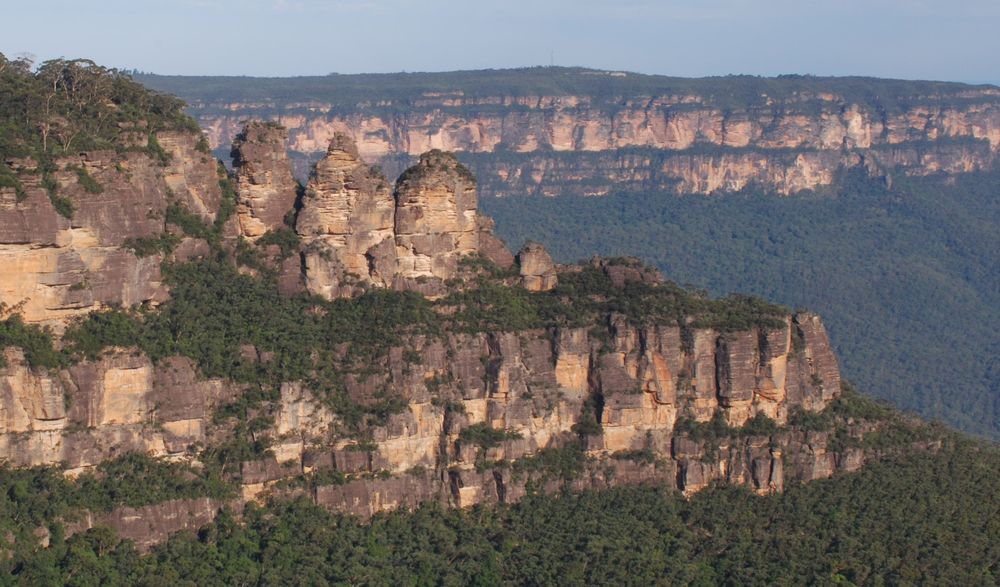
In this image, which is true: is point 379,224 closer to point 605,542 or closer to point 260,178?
point 260,178

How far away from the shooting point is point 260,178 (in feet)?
165

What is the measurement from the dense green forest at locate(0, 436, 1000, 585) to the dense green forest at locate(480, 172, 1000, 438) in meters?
42.7

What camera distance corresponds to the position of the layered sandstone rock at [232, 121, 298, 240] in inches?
1966

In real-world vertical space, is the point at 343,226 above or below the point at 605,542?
above

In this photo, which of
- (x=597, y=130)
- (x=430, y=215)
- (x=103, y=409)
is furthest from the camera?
(x=597, y=130)

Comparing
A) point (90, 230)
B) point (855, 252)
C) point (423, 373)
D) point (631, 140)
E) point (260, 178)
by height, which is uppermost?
point (260, 178)

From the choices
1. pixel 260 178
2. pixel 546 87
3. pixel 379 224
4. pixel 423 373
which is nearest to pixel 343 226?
→ pixel 379 224

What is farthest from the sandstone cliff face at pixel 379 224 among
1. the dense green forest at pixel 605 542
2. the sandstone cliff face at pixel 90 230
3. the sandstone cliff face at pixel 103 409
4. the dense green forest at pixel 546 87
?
the dense green forest at pixel 546 87

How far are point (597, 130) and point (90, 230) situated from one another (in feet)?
247

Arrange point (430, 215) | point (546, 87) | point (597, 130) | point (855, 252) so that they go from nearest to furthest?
point (430, 215), point (855, 252), point (597, 130), point (546, 87)

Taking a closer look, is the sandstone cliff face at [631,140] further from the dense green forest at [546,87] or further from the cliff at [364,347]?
the cliff at [364,347]

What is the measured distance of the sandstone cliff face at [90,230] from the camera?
43.3 meters

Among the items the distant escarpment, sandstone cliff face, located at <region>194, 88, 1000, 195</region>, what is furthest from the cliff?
sandstone cliff face, located at <region>194, 88, 1000, 195</region>

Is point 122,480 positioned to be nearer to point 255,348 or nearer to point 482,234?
point 255,348
